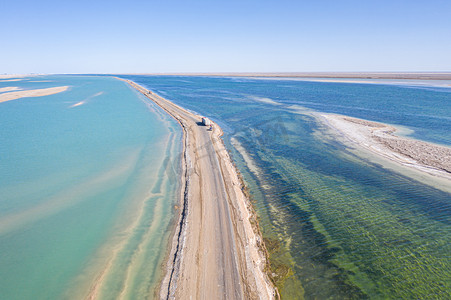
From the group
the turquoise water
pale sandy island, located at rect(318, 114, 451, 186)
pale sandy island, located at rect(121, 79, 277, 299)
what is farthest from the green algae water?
pale sandy island, located at rect(318, 114, 451, 186)

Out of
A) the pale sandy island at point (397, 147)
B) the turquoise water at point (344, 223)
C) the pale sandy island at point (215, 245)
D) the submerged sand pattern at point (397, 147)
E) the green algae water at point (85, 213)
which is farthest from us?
the submerged sand pattern at point (397, 147)

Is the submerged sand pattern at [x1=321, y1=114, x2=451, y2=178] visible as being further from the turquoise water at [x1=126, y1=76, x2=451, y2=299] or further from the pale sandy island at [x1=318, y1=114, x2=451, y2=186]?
the turquoise water at [x1=126, y1=76, x2=451, y2=299]

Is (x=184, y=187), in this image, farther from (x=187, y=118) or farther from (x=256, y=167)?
(x=187, y=118)

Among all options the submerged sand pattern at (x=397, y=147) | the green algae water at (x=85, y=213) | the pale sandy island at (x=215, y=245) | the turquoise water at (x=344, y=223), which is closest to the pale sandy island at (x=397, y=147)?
the submerged sand pattern at (x=397, y=147)

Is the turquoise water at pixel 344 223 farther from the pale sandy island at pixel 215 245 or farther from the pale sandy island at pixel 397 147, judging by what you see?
the pale sandy island at pixel 397 147

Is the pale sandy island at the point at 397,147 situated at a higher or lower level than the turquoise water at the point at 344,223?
higher

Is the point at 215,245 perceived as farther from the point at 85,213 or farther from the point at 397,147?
the point at 397,147
